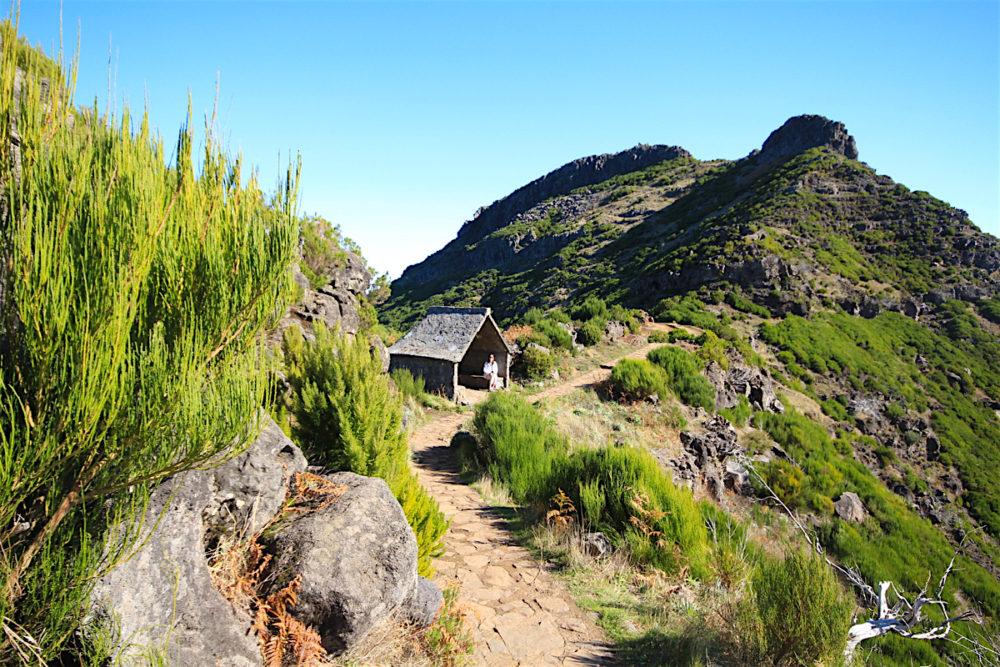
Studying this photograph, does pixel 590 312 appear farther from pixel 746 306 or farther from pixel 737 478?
pixel 737 478

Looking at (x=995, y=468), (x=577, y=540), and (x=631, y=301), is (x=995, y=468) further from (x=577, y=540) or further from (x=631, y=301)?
(x=577, y=540)

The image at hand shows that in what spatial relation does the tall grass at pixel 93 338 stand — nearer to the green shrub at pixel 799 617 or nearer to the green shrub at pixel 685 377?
the green shrub at pixel 799 617

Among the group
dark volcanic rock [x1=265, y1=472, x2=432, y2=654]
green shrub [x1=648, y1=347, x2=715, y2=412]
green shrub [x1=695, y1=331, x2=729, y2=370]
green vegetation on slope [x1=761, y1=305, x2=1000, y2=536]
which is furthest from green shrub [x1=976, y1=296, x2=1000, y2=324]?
dark volcanic rock [x1=265, y1=472, x2=432, y2=654]

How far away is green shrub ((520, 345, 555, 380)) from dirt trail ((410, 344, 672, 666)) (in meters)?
10.6

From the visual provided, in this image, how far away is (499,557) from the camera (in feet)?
18.6

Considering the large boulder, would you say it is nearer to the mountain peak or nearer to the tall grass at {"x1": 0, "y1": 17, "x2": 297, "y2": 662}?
the tall grass at {"x1": 0, "y1": 17, "x2": 297, "y2": 662}

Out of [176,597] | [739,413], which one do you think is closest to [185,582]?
[176,597]

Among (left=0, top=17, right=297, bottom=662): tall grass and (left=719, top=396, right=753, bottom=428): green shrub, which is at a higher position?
(left=0, top=17, right=297, bottom=662): tall grass

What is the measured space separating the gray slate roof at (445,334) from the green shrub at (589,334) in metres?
6.61

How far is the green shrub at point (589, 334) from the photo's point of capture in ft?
71.8

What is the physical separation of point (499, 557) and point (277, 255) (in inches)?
167

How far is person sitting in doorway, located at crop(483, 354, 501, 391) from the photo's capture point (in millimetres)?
16422

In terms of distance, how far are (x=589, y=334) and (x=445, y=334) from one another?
325 inches

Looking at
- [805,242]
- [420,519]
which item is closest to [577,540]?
[420,519]
